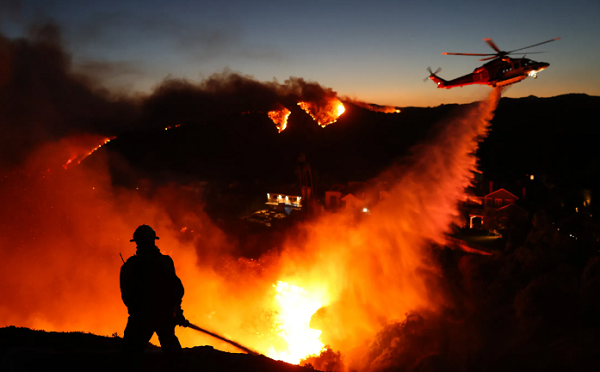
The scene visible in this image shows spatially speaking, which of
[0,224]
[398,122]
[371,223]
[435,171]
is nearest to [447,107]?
[398,122]

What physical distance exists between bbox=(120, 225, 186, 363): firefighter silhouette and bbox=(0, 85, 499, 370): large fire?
12.6 m

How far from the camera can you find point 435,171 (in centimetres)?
2962

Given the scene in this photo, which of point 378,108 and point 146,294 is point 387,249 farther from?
point 146,294

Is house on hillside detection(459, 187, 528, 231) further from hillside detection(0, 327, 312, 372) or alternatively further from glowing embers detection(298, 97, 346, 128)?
hillside detection(0, 327, 312, 372)

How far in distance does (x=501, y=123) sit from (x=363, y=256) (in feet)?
217

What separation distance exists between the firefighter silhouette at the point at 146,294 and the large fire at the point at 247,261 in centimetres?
1260

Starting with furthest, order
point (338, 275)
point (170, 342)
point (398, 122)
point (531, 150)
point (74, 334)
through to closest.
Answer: point (398, 122) → point (531, 150) → point (338, 275) → point (74, 334) → point (170, 342)

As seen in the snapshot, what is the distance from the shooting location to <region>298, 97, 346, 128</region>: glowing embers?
2516cm

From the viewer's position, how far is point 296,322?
22656mm

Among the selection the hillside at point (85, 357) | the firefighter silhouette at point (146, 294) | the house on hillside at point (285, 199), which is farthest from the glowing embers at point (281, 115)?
the firefighter silhouette at point (146, 294)

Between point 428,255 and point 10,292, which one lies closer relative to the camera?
point 10,292

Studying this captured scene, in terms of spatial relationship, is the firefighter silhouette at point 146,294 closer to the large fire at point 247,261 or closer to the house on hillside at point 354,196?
the large fire at point 247,261

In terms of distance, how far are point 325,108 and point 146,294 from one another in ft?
71.7

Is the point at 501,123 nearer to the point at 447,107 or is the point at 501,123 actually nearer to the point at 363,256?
the point at 447,107
